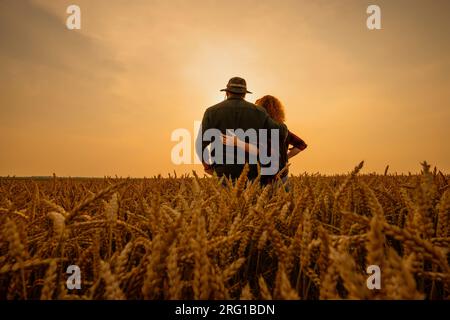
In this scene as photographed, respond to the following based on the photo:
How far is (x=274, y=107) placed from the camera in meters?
6.66

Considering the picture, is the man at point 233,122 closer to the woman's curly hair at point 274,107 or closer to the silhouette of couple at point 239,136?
the silhouette of couple at point 239,136

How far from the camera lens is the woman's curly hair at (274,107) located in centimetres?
663

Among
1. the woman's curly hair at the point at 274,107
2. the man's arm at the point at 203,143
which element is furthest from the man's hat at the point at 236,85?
the woman's curly hair at the point at 274,107

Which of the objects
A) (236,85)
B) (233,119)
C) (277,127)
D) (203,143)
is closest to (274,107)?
(277,127)

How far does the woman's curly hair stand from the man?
849 mm

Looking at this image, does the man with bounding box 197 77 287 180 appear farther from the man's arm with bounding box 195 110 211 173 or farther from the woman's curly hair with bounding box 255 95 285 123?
the woman's curly hair with bounding box 255 95 285 123

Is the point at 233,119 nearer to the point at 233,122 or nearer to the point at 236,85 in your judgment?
the point at 233,122

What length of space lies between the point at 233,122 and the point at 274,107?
1478 mm

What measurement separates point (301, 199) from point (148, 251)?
2.18 feet

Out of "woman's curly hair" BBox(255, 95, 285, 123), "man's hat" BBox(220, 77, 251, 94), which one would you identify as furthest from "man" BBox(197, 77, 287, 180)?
"woman's curly hair" BBox(255, 95, 285, 123)

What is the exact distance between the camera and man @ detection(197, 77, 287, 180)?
545cm

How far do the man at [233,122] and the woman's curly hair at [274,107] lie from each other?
33.4 inches
